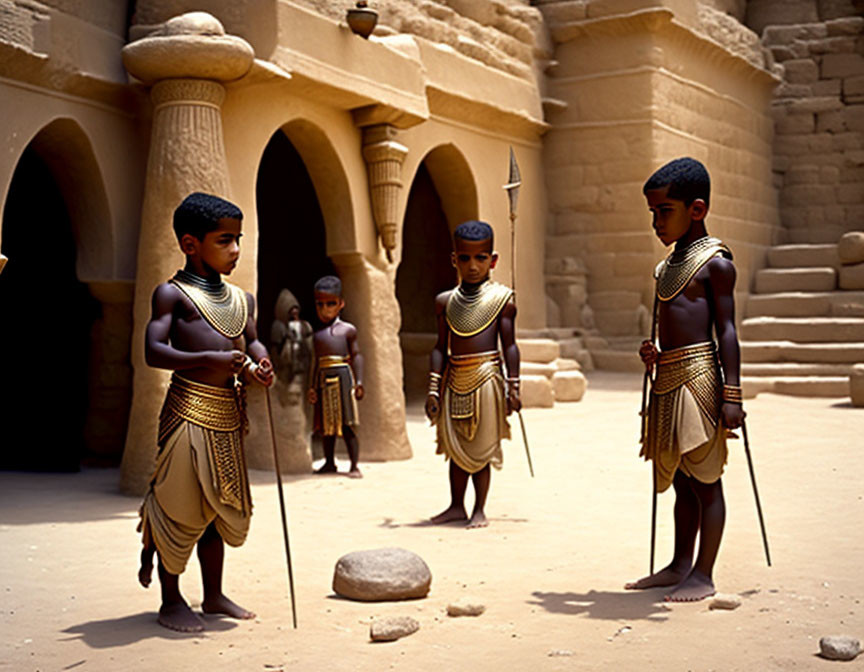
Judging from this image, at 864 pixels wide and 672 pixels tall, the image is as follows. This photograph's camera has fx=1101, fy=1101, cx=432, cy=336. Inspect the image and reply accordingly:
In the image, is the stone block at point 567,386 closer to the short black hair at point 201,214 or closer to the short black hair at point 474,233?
the short black hair at point 474,233

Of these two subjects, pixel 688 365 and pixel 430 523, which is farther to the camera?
pixel 430 523

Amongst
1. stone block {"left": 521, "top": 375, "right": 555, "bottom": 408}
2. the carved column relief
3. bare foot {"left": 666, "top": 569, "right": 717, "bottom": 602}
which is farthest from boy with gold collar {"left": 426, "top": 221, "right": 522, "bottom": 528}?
stone block {"left": 521, "top": 375, "right": 555, "bottom": 408}

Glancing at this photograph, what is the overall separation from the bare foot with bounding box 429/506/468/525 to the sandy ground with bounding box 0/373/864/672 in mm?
156

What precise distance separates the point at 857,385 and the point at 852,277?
3.44 metres

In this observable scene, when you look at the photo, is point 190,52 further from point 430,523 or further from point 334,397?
point 430,523

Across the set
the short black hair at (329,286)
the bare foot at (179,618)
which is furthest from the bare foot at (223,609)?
the short black hair at (329,286)

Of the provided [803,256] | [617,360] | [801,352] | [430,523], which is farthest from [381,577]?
[803,256]

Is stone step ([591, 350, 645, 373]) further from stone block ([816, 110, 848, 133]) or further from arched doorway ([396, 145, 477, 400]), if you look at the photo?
stone block ([816, 110, 848, 133])

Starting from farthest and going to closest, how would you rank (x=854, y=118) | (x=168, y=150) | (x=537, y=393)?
(x=854, y=118) < (x=537, y=393) < (x=168, y=150)

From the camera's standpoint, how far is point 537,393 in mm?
12086

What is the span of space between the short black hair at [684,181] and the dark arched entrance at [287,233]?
8.13 meters

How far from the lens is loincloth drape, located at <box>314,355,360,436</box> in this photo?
852 cm

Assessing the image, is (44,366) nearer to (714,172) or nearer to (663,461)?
(663,461)

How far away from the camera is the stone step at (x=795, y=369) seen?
44.2 feet
